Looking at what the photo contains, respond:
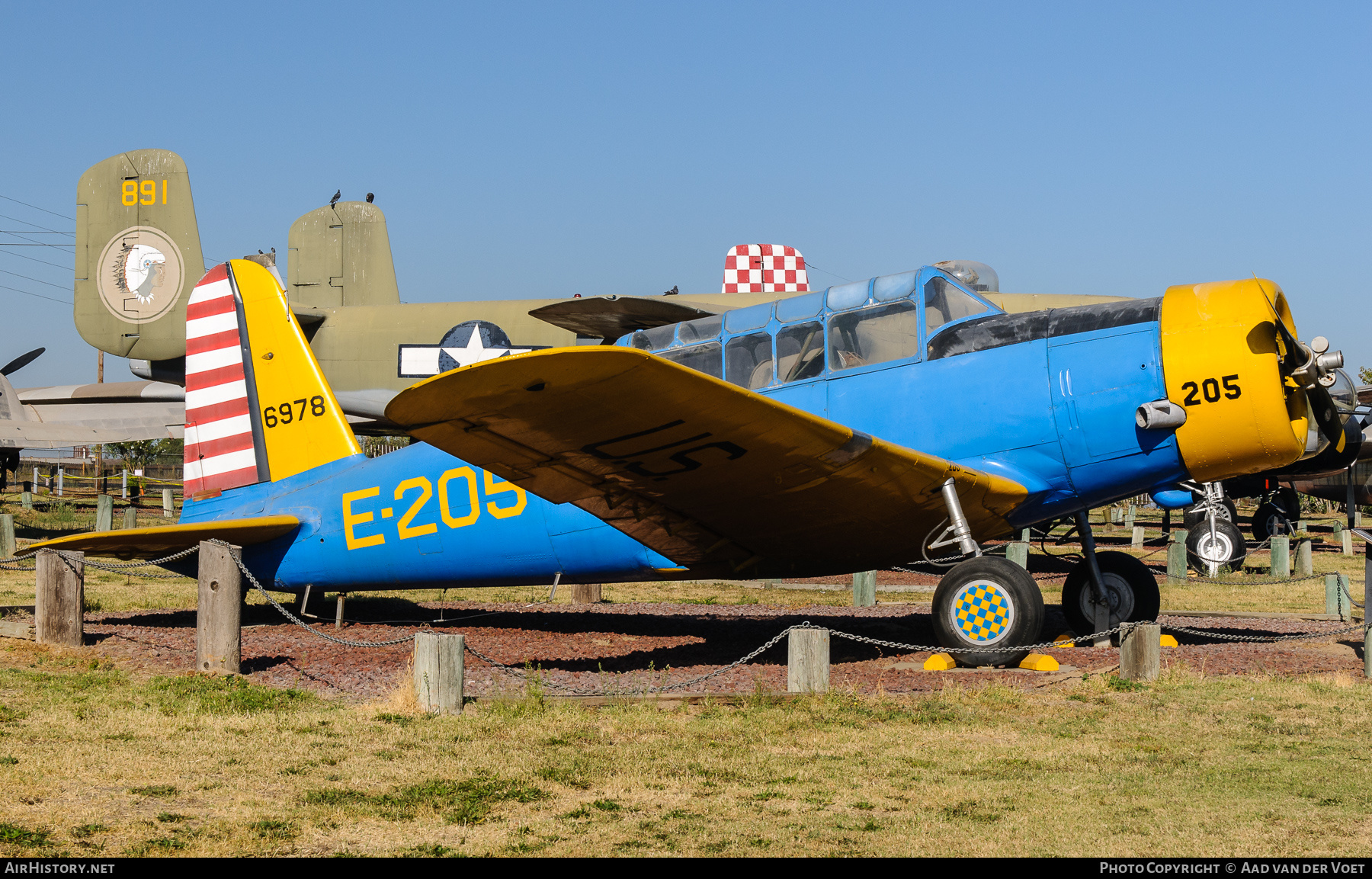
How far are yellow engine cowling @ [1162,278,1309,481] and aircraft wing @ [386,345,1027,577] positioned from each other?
47.6 inches

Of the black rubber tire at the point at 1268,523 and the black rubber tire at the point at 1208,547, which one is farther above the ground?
the black rubber tire at the point at 1268,523

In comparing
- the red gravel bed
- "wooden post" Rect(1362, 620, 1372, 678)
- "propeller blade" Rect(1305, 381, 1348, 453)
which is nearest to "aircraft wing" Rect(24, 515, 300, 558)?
the red gravel bed

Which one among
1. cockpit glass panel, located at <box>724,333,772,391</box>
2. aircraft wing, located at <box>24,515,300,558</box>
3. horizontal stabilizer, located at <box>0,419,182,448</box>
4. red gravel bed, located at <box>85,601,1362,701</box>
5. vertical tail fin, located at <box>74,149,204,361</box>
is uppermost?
vertical tail fin, located at <box>74,149,204,361</box>

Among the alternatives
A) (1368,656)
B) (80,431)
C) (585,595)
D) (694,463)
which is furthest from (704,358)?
(80,431)

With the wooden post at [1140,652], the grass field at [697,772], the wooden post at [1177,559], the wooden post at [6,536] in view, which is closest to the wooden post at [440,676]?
the grass field at [697,772]

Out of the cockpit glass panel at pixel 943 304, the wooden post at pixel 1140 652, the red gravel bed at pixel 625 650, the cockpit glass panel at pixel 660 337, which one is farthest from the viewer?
the cockpit glass panel at pixel 660 337

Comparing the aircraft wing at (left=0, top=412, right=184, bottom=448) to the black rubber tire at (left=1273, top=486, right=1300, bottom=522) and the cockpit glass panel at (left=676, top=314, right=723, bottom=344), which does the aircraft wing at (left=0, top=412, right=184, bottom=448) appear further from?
the black rubber tire at (left=1273, top=486, right=1300, bottom=522)

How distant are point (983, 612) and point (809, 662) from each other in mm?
1434

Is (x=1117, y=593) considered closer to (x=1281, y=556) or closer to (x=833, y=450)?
(x=833, y=450)

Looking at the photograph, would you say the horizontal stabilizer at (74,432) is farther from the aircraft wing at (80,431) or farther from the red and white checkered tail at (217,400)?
the red and white checkered tail at (217,400)

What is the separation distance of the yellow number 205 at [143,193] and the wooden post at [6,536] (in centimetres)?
942

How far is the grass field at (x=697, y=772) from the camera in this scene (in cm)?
414

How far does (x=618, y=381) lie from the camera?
592cm

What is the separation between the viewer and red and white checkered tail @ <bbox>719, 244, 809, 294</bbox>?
89.8ft
